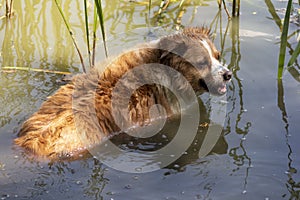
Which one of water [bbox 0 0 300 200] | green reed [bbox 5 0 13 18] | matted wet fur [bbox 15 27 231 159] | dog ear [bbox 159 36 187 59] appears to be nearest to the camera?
water [bbox 0 0 300 200]

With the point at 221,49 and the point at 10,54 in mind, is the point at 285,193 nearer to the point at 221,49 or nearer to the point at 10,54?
the point at 221,49

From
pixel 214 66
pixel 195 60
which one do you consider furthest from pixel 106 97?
pixel 214 66

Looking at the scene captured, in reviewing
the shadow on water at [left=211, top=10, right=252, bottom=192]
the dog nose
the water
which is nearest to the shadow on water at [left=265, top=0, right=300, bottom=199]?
the water

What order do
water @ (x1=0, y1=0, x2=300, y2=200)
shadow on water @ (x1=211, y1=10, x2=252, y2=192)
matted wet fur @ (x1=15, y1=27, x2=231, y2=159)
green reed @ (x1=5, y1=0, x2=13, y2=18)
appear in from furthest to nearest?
green reed @ (x1=5, y1=0, x2=13, y2=18), shadow on water @ (x1=211, y1=10, x2=252, y2=192), matted wet fur @ (x1=15, y1=27, x2=231, y2=159), water @ (x1=0, y1=0, x2=300, y2=200)

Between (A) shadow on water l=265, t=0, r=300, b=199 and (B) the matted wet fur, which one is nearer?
(A) shadow on water l=265, t=0, r=300, b=199

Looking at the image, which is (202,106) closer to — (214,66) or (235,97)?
(235,97)

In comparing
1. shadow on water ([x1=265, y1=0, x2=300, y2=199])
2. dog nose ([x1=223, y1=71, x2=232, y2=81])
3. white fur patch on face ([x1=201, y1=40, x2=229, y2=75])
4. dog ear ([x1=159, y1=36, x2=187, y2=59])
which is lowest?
shadow on water ([x1=265, y1=0, x2=300, y2=199])

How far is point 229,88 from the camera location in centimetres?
648

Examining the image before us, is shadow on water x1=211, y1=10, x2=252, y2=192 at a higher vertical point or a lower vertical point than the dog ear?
lower

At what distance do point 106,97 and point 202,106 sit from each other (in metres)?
1.30

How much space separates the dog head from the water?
321mm

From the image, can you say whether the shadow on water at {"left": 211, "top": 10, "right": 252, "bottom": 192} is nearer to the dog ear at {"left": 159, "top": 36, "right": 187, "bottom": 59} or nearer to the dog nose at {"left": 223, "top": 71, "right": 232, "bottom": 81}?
the dog nose at {"left": 223, "top": 71, "right": 232, "bottom": 81}

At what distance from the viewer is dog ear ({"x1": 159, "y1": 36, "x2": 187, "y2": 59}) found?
19.7ft

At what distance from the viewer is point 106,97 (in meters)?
5.52
